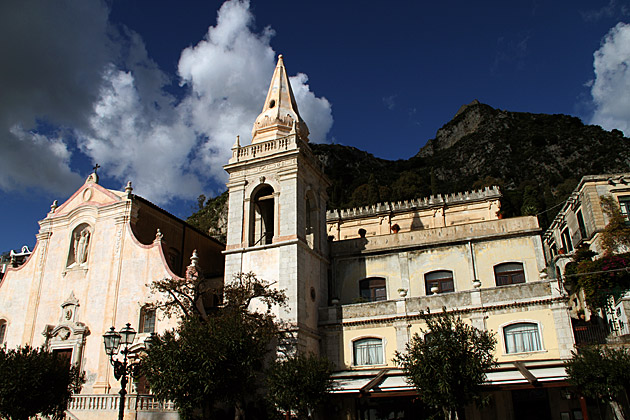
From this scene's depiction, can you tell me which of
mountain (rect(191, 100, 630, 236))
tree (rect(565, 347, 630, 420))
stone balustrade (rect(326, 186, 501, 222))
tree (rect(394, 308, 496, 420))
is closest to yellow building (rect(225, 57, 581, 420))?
tree (rect(565, 347, 630, 420))

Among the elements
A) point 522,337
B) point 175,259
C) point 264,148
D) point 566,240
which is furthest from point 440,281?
point 566,240

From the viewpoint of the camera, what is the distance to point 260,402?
2212cm

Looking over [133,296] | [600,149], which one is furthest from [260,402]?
[600,149]

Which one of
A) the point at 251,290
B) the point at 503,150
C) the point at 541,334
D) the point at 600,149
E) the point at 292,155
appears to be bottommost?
the point at 541,334

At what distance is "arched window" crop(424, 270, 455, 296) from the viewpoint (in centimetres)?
2756

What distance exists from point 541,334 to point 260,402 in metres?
12.9

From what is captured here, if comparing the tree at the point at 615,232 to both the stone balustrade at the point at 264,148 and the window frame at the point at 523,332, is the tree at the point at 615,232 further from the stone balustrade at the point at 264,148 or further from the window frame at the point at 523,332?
the stone balustrade at the point at 264,148

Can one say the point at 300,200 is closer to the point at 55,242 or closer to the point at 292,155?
the point at 292,155

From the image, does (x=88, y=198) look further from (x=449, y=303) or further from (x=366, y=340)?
(x=449, y=303)

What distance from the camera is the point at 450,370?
54.9ft

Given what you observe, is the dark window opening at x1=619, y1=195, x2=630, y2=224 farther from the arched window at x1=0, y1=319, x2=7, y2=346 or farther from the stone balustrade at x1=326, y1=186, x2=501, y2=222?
the arched window at x1=0, y1=319, x2=7, y2=346

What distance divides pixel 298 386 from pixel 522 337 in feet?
35.3

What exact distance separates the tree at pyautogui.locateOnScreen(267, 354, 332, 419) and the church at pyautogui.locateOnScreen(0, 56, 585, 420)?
5.78ft

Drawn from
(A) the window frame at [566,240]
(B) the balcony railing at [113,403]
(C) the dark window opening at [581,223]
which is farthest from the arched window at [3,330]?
(A) the window frame at [566,240]
